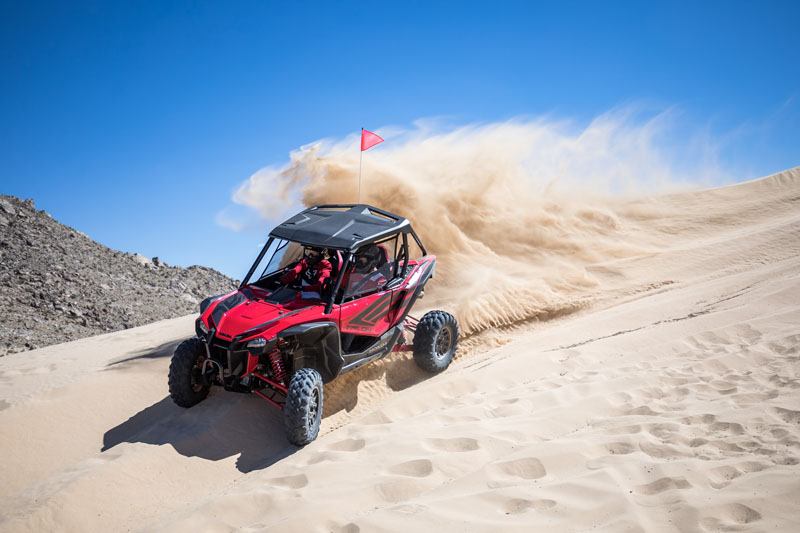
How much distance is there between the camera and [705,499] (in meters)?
2.98

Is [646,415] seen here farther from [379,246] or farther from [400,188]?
[400,188]

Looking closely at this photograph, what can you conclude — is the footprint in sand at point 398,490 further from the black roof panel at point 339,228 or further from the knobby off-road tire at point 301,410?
the black roof panel at point 339,228

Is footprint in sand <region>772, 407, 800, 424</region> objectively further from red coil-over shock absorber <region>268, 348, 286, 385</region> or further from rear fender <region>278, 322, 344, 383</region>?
red coil-over shock absorber <region>268, 348, 286, 385</region>

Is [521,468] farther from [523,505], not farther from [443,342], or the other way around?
[443,342]

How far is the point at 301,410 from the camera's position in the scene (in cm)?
511

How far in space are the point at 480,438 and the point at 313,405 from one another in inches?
70.5

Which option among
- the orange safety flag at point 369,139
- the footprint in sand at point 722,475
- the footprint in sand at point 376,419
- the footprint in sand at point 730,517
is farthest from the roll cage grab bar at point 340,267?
the footprint in sand at point 730,517

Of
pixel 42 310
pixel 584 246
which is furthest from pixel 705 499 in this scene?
pixel 42 310

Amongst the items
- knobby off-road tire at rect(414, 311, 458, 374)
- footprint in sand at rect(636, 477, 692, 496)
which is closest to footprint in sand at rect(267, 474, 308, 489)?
footprint in sand at rect(636, 477, 692, 496)

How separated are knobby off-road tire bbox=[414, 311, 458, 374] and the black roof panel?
50.6 inches

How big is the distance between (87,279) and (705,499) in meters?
18.3

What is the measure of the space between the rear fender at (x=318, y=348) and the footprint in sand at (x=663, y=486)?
338 centimetres

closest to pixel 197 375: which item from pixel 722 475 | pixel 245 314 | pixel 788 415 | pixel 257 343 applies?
pixel 245 314

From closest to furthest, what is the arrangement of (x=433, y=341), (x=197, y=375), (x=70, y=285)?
1. (x=197, y=375)
2. (x=433, y=341)
3. (x=70, y=285)
